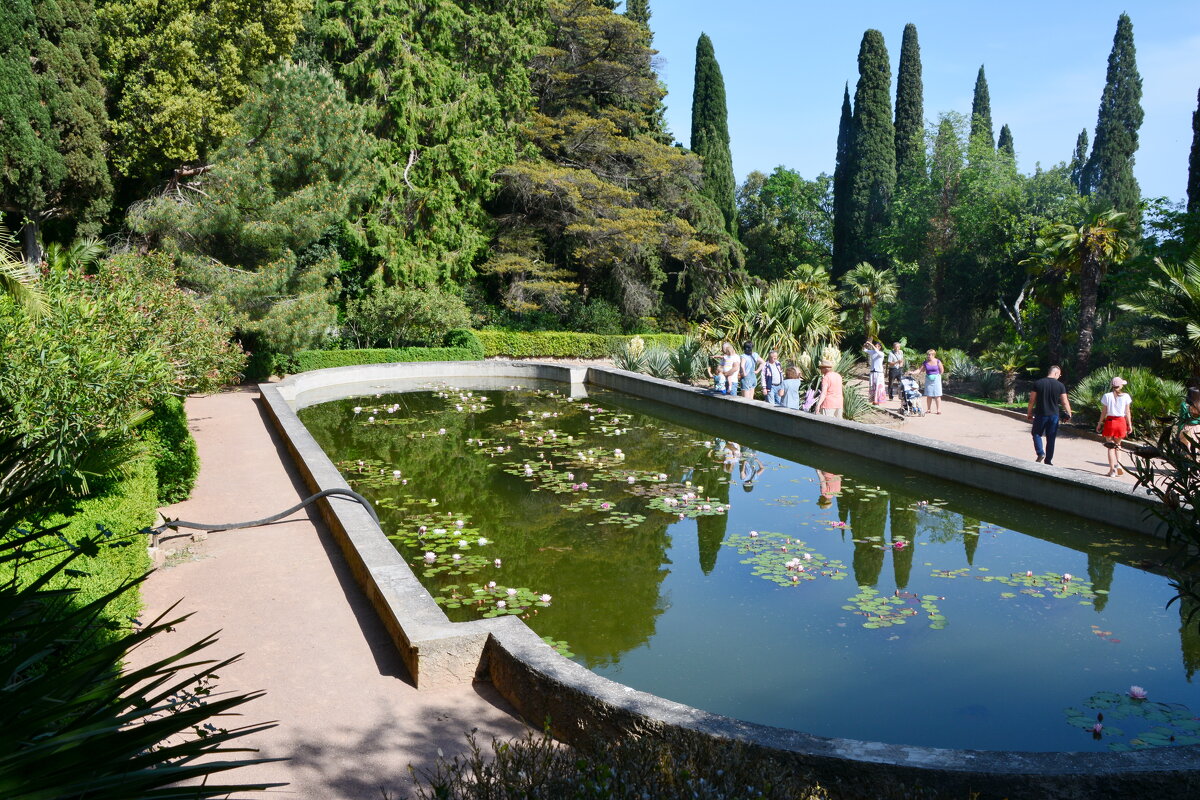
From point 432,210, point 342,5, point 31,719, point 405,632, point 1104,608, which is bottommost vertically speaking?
point 1104,608

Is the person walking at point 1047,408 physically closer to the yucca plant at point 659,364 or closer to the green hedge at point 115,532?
the green hedge at point 115,532

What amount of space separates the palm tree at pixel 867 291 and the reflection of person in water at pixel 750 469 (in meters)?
22.5

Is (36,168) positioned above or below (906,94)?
below

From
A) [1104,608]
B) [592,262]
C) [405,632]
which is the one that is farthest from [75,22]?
[1104,608]

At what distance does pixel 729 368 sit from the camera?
15062 millimetres

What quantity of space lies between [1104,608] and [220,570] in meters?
6.38

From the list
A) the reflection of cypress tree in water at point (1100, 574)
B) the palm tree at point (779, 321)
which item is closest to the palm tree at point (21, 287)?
the reflection of cypress tree in water at point (1100, 574)

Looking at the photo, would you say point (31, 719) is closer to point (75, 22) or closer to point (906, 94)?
point (75, 22)

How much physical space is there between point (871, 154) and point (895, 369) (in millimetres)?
23707

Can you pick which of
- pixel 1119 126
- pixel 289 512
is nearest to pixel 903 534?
pixel 289 512

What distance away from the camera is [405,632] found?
463 cm

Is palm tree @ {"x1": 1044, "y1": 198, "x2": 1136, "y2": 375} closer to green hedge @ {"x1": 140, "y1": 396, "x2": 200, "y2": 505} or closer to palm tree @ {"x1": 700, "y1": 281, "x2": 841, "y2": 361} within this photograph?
palm tree @ {"x1": 700, "y1": 281, "x2": 841, "y2": 361}

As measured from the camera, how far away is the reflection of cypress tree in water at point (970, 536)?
7.44 meters

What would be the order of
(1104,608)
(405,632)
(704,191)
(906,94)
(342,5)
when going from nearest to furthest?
(405,632) → (1104,608) → (342,5) → (704,191) → (906,94)
